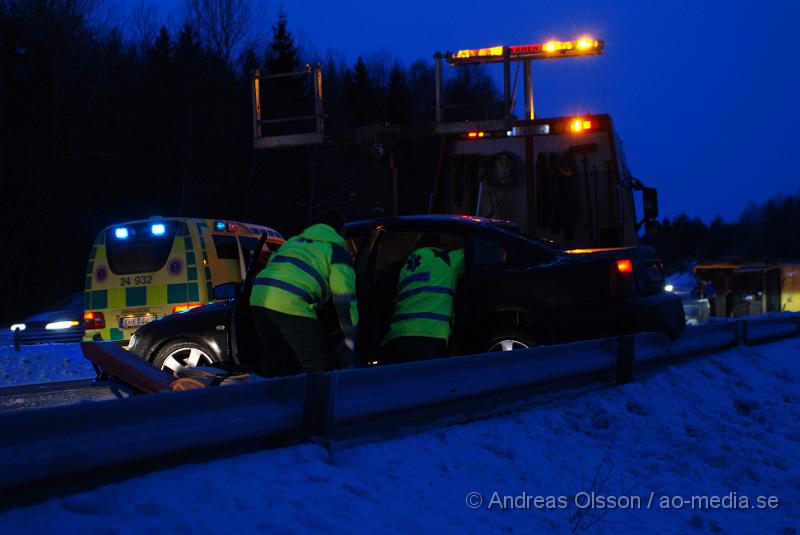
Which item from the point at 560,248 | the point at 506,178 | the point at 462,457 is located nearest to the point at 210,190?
the point at 506,178

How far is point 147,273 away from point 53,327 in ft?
18.1

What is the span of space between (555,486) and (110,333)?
928 cm

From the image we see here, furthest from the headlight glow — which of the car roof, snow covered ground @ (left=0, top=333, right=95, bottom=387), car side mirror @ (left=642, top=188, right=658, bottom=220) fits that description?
the car roof

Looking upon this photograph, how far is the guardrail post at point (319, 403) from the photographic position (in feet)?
14.1

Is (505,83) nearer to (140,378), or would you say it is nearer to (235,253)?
(235,253)

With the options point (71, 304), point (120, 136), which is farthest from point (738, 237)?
point (71, 304)

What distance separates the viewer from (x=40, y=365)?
14.4 meters

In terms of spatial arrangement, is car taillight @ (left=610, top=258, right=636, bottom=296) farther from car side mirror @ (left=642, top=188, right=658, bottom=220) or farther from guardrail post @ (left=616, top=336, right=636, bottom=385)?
car side mirror @ (left=642, top=188, right=658, bottom=220)

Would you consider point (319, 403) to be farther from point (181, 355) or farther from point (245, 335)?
point (181, 355)

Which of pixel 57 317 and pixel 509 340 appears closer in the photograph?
pixel 509 340

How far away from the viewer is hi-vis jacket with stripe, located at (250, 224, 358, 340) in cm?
599

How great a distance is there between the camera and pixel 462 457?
4594mm

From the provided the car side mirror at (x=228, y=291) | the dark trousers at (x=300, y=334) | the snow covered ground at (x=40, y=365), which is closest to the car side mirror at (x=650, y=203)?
the car side mirror at (x=228, y=291)

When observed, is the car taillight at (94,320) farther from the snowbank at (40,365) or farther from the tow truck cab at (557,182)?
the tow truck cab at (557,182)
